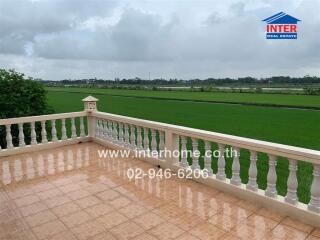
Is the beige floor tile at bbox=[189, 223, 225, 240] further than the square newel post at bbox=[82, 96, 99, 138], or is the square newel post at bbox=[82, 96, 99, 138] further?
the square newel post at bbox=[82, 96, 99, 138]

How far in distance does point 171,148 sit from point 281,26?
9.72m

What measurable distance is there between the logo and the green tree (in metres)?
8.61

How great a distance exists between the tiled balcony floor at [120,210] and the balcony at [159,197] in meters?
0.01

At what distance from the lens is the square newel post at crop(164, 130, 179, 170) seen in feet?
15.0

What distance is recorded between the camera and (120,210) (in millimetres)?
3387

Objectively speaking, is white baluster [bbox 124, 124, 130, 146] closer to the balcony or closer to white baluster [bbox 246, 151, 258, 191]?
the balcony

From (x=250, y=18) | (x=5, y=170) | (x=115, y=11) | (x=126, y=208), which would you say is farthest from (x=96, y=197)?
(x=250, y=18)

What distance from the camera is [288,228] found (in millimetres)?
2932

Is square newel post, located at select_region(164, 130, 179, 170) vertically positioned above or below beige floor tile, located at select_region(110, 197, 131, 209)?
above

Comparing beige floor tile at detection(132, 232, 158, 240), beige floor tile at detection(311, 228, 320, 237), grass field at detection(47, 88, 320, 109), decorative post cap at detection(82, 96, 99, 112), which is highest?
decorative post cap at detection(82, 96, 99, 112)

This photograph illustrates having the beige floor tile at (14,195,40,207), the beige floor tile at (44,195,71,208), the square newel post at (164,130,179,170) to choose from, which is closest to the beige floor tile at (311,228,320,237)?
the square newel post at (164,130,179,170)

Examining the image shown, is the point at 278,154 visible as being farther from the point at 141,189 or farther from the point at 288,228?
Answer: the point at 141,189

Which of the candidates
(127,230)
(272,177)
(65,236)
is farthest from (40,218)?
(272,177)

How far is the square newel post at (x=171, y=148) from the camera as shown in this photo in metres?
4.57
